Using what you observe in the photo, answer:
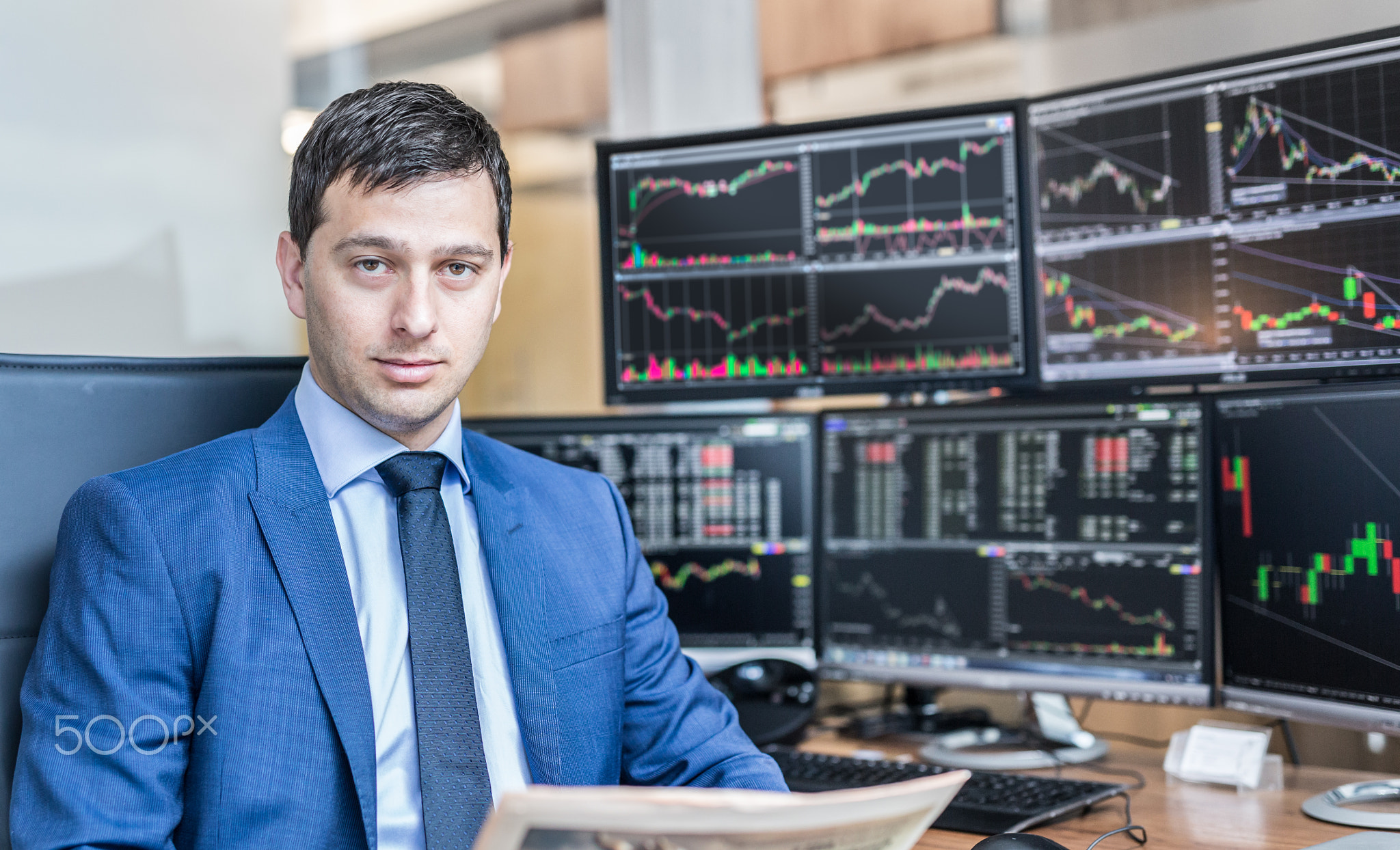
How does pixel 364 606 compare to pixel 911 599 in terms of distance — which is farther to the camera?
pixel 911 599

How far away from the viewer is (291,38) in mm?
1921

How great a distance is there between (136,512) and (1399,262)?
141 centimetres

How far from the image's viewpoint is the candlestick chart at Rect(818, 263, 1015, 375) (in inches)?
62.8

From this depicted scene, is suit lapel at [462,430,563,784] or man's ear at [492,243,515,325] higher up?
man's ear at [492,243,515,325]

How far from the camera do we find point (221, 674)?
978 mm

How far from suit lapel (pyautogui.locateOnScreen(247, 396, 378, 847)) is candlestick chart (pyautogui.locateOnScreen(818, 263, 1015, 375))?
83cm

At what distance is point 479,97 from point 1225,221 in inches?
69.7

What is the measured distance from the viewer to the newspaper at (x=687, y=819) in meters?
0.62

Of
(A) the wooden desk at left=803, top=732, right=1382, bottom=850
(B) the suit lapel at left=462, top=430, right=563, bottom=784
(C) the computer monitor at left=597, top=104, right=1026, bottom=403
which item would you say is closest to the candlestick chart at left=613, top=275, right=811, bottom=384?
(C) the computer monitor at left=597, top=104, right=1026, bottom=403

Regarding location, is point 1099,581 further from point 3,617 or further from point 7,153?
point 7,153

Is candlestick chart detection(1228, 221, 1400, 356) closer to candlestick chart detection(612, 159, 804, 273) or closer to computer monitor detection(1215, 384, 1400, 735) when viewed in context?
computer monitor detection(1215, 384, 1400, 735)

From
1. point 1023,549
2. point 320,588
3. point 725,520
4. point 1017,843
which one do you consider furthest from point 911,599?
point 320,588

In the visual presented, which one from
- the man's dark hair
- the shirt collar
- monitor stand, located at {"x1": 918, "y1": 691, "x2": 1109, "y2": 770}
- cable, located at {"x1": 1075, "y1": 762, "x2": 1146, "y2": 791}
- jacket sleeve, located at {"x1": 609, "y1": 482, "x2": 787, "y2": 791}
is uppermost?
the man's dark hair

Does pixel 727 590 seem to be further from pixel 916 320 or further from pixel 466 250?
pixel 466 250
